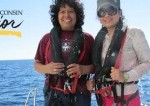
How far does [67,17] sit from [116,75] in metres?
1.14

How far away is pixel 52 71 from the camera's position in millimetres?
5230

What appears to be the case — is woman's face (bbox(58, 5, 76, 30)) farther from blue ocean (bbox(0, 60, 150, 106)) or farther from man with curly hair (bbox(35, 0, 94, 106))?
blue ocean (bbox(0, 60, 150, 106))

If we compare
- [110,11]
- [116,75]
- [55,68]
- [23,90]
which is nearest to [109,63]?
[116,75]

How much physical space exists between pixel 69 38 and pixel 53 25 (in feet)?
1.09

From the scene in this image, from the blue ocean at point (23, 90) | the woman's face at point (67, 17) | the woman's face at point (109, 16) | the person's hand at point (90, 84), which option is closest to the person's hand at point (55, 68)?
the person's hand at point (90, 84)

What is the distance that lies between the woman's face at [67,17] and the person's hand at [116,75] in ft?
3.33

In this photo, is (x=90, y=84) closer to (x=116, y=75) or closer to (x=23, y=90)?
(x=116, y=75)

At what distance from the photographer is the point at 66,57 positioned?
5352mm

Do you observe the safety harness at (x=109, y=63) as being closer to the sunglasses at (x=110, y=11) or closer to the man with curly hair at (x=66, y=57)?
the sunglasses at (x=110, y=11)

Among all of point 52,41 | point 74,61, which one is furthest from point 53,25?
point 74,61

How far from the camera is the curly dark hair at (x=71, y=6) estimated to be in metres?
5.40

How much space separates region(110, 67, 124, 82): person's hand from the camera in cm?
460

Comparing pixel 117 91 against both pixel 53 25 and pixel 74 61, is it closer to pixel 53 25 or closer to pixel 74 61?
pixel 74 61

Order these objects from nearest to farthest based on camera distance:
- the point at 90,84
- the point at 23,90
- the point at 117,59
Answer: the point at 117,59 → the point at 90,84 → the point at 23,90
